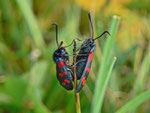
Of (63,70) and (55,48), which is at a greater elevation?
(55,48)

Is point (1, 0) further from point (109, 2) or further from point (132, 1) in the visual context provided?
point (132, 1)

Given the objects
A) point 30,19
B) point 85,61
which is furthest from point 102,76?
point 30,19

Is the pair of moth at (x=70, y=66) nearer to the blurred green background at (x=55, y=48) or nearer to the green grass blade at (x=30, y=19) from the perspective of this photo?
the blurred green background at (x=55, y=48)

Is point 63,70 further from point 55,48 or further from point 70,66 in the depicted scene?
point 55,48

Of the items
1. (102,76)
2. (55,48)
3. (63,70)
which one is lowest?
(102,76)

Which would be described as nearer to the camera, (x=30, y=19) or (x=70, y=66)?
(x=70, y=66)

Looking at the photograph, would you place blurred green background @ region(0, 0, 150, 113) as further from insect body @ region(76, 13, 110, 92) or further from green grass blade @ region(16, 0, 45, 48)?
insect body @ region(76, 13, 110, 92)

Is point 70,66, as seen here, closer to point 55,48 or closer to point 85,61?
point 85,61

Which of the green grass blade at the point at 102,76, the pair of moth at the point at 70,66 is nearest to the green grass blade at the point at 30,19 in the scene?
the pair of moth at the point at 70,66
